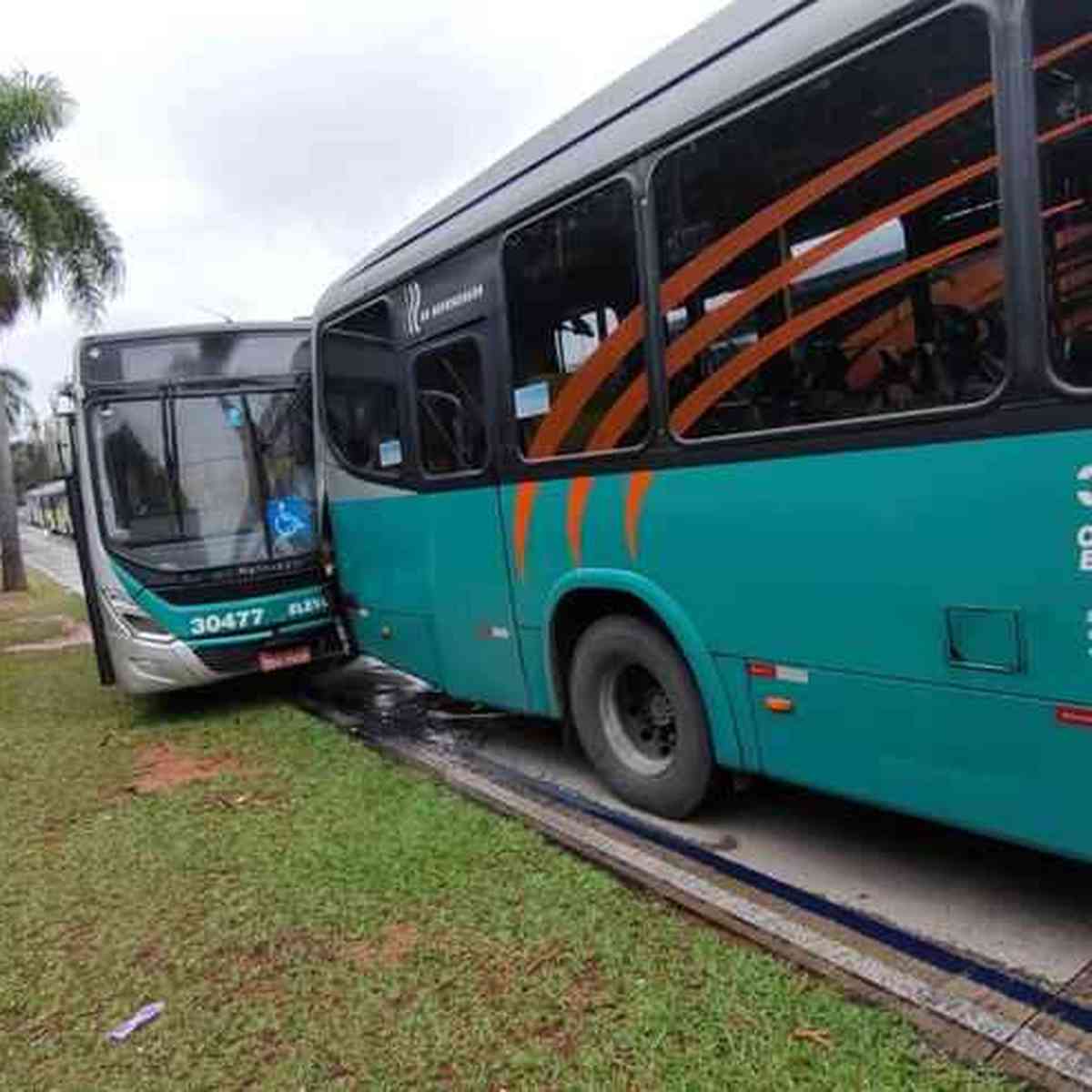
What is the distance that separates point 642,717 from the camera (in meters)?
4.77

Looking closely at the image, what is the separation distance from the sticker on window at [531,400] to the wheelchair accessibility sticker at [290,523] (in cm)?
348

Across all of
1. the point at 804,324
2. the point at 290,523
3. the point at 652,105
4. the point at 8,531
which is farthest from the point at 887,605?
the point at 8,531

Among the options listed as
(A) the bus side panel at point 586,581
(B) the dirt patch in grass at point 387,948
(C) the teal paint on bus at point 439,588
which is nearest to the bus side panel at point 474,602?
(C) the teal paint on bus at point 439,588

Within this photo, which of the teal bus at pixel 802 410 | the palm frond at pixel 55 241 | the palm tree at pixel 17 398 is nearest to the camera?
the teal bus at pixel 802 410

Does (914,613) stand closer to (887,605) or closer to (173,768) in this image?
(887,605)

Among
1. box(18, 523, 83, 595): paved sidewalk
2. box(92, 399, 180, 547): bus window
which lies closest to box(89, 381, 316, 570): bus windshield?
box(92, 399, 180, 547): bus window

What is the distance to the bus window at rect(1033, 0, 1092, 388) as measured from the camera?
8.55 ft

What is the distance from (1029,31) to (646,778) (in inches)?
126

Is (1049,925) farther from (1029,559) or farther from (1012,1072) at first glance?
(1029,559)

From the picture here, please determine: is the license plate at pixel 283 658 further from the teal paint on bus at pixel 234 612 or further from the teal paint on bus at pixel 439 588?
the teal paint on bus at pixel 439 588

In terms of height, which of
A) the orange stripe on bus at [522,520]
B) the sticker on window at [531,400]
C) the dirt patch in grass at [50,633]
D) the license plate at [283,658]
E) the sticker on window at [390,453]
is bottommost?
the dirt patch in grass at [50,633]

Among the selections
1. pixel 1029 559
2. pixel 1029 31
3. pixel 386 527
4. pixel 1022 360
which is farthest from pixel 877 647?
pixel 386 527

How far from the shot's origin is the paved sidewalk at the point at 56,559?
2288 centimetres

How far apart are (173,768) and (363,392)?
2.61 metres
